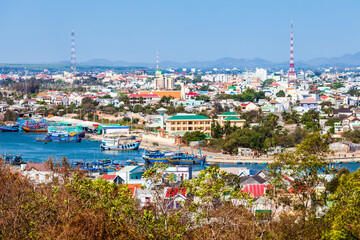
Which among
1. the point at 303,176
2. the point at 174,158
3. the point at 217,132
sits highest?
the point at 303,176

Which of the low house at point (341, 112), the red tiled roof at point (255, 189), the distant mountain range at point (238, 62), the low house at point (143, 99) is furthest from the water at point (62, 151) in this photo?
the distant mountain range at point (238, 62)

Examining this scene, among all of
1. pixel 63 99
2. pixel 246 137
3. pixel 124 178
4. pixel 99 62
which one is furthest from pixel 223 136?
pixel 99 62

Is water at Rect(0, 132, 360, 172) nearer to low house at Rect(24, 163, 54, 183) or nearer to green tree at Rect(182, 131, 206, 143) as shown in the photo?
green tree at Rect(182, 131, 206, 143)

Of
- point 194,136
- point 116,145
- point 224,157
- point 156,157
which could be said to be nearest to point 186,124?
point 194,136

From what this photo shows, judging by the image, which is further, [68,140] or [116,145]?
[68,140]

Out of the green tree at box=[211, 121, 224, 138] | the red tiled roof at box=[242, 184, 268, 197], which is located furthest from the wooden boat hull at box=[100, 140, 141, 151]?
the red tiled roof at box=[242, 184, 268, 197]

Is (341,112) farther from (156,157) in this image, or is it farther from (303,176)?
(303,176)

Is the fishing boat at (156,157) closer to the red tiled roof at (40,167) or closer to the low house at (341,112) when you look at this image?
the red tiled roof at (40,167)
